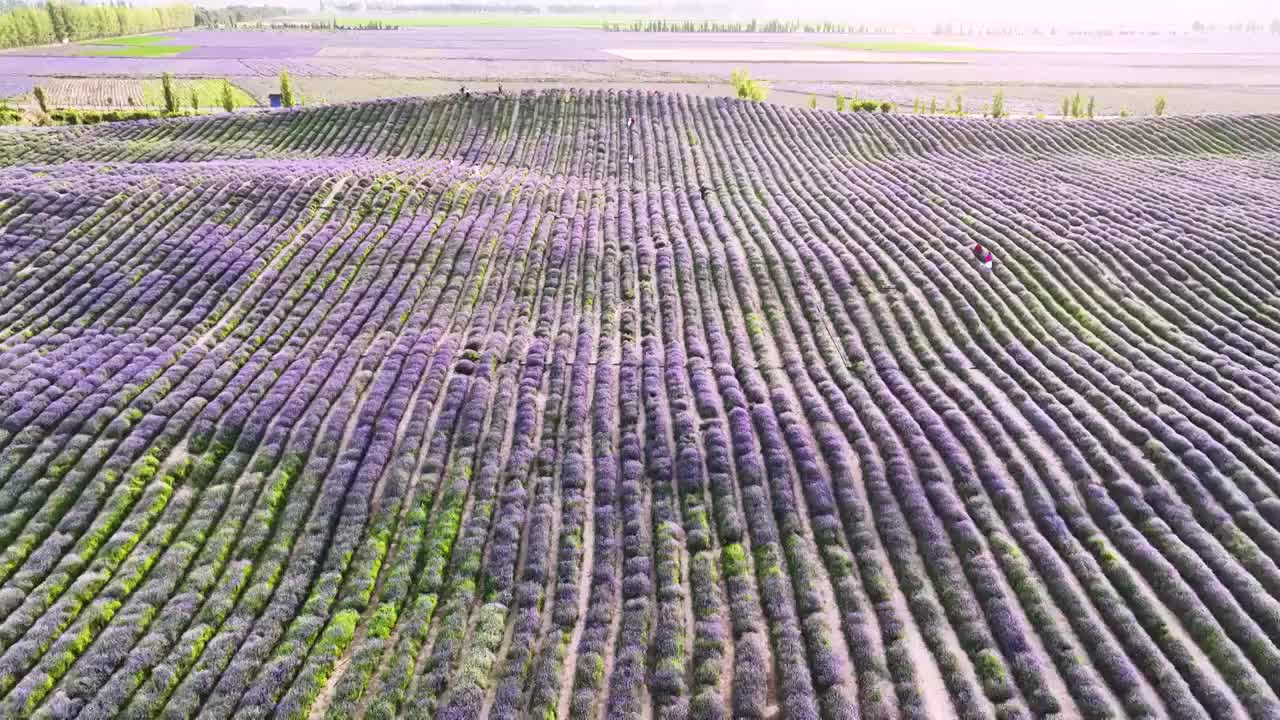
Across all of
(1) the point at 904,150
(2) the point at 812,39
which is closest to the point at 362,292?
(1) the point at 904,150

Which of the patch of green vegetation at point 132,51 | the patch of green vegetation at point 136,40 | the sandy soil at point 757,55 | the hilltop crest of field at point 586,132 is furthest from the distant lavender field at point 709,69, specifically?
the hilltop crest of field at point 586,132

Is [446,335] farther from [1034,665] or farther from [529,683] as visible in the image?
[1034,665]

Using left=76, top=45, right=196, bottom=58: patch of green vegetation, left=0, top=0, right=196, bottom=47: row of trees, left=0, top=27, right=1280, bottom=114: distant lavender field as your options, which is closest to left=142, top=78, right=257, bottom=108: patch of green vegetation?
left=0, top=27, right=1280, bottom=114: distant lavender field

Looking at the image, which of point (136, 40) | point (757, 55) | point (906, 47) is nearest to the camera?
point (757, 55)

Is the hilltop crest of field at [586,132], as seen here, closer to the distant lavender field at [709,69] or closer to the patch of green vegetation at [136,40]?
the distant lavender field at [709,69]

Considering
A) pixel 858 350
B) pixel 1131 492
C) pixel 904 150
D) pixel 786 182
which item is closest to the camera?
pixel 1131 492

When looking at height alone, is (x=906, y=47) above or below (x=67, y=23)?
below

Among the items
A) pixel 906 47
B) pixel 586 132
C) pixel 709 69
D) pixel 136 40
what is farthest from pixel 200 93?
pixel 906 47

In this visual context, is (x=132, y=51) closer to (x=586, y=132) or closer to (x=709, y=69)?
(x=709, y=69)
